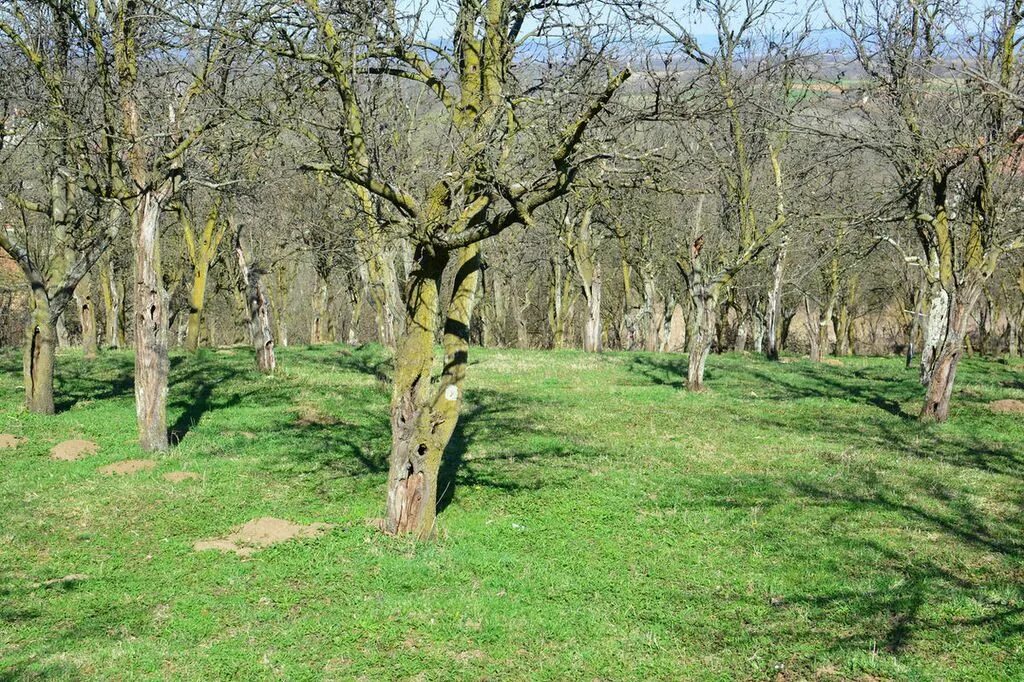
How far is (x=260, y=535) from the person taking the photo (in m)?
10.2

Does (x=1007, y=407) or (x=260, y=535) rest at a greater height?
(x=1007, y=407)

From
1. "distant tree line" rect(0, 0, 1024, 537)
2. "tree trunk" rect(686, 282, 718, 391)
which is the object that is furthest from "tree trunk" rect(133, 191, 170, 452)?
"tree trunk" rect(686, 282, 718, 391)

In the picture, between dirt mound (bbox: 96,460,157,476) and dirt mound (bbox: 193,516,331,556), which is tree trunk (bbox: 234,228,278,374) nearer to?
dirt mound (bbox: 96,460,157,476)

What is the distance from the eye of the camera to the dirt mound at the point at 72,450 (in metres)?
13.4

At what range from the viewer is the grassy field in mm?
7309

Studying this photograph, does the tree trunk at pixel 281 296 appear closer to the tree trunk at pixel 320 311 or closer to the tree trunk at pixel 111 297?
the tree trunk at pixel 320 311

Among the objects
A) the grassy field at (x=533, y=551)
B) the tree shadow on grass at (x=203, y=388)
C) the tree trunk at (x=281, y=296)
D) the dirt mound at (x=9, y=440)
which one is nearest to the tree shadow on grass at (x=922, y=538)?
the grassy field at (x=533, y=551)

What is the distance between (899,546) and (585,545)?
3.86m

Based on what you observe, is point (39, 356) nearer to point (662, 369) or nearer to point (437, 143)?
point (437, 143)

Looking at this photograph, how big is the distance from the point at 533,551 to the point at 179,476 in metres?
6.04

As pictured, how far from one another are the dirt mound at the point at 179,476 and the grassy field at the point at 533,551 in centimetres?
31

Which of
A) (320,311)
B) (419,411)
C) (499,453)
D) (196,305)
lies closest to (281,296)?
(320,311)

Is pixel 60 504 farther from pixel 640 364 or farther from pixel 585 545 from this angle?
pixel 640 364

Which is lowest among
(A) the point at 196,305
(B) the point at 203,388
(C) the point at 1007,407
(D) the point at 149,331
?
(C) the point at 1007,407
